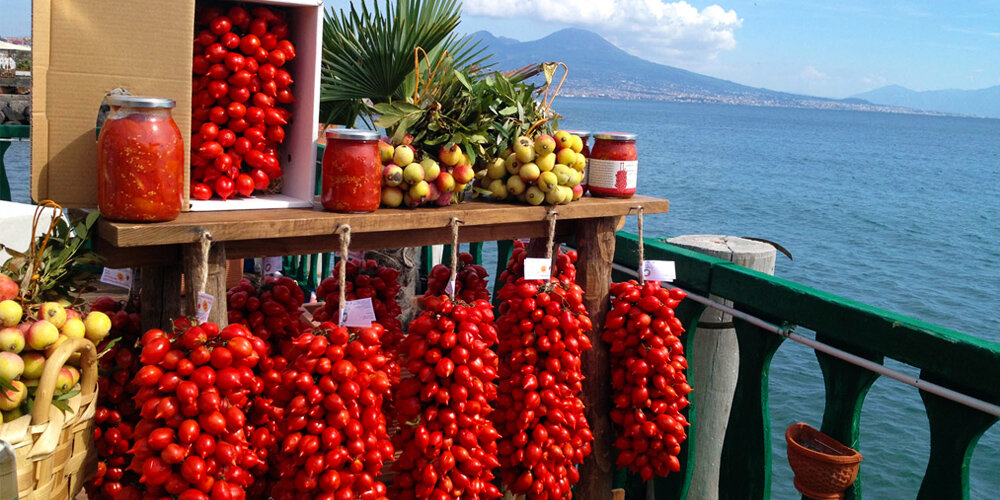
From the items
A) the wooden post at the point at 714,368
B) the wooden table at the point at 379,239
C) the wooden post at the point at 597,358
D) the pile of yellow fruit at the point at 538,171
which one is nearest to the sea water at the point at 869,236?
the wooden post at the point at 714,368

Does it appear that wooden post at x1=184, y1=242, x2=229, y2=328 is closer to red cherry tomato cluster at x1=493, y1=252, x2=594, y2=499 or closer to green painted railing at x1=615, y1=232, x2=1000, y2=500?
red cherry tomato cluster at x1=493, y1=252, x2=594, y2=499

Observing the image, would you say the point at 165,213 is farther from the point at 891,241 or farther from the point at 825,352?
the point at 891,241

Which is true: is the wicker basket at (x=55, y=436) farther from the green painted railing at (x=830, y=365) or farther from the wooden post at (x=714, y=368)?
the wooden post at (x=714, y=368)

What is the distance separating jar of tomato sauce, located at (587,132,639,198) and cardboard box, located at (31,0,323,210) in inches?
49.4

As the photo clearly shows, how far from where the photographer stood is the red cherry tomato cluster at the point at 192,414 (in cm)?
179

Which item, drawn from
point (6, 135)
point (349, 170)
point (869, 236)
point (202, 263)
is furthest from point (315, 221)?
point (869, 236)

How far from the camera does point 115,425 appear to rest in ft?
6.66

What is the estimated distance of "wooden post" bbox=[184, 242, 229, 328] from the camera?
193cm

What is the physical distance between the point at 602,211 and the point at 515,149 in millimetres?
379

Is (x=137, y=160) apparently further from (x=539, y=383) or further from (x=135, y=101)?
(x=539, y=383)

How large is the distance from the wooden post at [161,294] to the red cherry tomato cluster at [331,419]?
333mm

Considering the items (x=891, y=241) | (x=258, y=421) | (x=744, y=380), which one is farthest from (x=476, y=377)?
(x=891, y=241)

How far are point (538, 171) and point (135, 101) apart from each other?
110cm

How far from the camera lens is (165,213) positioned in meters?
1.79
